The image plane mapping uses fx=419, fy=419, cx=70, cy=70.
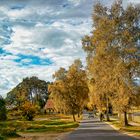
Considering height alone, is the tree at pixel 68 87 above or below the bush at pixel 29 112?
above

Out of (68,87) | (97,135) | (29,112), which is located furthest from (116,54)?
(29,112)

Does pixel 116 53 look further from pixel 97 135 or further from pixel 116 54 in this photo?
pixel 97 135

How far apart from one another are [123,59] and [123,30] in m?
3.46

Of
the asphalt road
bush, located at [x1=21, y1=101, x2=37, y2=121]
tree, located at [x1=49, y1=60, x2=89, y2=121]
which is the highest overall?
tree, located at [x1=49, y1=60, x2=89, y2=121]

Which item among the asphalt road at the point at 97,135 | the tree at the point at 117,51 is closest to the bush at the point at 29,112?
the tree at the point at 117,51

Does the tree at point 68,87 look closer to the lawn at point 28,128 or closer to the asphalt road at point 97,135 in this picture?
the lawn at point 28,128

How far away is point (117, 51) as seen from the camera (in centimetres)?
4594

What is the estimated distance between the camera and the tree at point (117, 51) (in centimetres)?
4469

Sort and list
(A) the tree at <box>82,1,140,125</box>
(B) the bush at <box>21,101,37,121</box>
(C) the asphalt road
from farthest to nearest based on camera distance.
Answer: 1. (B) the bush at <box>21,101,37,121</box>
2. (A) the tree at <box>82,1,140,125</box>
3. (C) the asphalt road

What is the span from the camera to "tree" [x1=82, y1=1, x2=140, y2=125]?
1759 inches

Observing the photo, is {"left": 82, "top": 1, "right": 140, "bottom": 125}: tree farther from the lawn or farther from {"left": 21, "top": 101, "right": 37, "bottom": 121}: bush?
{"left": 21, "top": 101, "right": 37, "bottom": 121}: bush

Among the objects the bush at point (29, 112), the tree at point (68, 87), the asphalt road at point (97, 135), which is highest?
the tree at point (68, 87)

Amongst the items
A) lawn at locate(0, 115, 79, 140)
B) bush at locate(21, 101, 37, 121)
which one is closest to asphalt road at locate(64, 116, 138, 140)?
lawn at locate(0, 115, 79, 140)

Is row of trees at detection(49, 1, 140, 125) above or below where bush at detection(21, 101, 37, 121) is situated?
above
